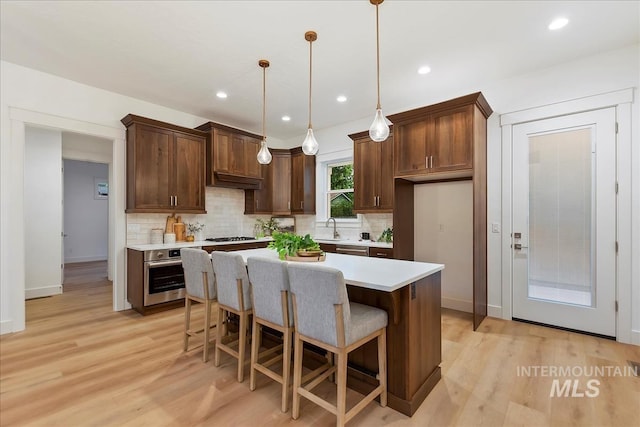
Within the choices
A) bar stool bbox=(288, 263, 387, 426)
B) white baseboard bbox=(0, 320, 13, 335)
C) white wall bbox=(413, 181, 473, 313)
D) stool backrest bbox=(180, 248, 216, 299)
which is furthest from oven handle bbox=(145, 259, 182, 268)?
white wall bbox=(413, 181, 473, 313)

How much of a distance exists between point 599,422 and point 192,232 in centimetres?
491

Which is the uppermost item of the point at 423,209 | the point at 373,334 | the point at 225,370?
the point at 423,209

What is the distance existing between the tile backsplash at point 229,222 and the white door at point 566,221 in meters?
1.78

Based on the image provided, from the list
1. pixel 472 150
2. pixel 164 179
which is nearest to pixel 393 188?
pixel 472 150

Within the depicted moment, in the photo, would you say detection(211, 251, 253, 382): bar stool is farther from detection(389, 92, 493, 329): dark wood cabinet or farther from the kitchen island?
detection(389, 92, 493, 329): dark wood cabinet

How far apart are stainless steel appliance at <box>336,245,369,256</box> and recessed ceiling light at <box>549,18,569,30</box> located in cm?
299

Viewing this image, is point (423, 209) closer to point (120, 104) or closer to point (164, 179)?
point (164, 179)

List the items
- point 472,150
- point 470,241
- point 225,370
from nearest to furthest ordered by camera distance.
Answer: point 225,370
point 472,150
point 470,241

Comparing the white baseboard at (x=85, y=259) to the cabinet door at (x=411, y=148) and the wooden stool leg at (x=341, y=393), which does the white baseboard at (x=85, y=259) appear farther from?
the wooden stool leg at (x=341, y=393)

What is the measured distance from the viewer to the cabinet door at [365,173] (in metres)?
4.35

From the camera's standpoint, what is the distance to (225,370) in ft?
7.79

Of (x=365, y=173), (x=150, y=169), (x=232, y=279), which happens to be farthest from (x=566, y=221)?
(x=150, y=169)

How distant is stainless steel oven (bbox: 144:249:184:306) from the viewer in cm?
365

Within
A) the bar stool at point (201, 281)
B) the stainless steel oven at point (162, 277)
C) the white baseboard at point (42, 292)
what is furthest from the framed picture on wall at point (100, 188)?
the bar stool at point (201, 281)
